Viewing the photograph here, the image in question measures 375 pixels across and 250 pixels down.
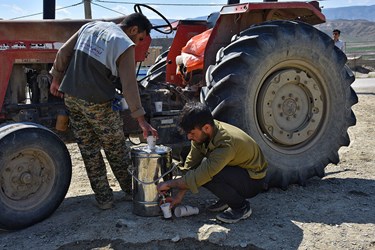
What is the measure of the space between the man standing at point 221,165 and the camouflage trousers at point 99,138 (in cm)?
54

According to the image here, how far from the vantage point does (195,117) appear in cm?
365

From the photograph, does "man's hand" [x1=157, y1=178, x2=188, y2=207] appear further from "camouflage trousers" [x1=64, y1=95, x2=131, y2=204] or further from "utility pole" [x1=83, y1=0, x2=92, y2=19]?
"utility pole" [x1=83, y1=0, x2=92, y2=19]

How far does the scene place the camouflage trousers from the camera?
397 cm

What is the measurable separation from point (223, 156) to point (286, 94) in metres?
1.42

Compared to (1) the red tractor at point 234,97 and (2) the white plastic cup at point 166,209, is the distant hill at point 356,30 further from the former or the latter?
(2) the white plastic cup at point 166,209

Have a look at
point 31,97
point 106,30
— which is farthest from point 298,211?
point 31,97

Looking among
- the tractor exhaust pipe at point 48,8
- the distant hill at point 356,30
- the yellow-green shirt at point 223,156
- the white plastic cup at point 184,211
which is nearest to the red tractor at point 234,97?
the yellow-green shirt at point 223,156

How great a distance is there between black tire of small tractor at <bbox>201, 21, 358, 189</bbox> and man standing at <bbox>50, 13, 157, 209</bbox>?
86 cm

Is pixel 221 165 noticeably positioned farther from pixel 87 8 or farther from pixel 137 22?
pixel 87 8

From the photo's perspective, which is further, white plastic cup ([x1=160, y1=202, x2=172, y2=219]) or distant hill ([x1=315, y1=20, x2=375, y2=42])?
distant hill ([x1=315, y1=20, x2=375, y2=42])

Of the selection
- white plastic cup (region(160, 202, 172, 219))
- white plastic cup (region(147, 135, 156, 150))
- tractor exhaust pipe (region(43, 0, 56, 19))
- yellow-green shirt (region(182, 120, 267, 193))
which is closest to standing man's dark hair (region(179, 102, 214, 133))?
yellow-green shirt (region(182, 120, 267, 193))

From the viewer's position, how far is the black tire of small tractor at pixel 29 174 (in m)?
3.74

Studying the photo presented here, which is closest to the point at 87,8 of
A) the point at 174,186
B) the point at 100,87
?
the point at 100,87

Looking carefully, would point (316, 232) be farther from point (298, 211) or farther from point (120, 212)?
point (120, 212)
